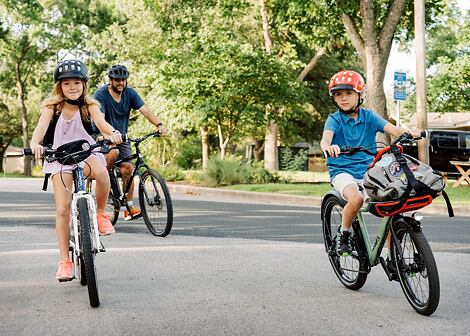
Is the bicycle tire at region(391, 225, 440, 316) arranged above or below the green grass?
above

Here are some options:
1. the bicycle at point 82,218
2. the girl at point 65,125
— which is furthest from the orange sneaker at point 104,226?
the girl at point 65,125

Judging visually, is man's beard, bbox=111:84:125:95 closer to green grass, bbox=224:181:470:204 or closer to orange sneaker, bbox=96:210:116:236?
orange sneaker, bbox=96:210:116:236

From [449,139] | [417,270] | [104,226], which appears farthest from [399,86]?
[417,270]

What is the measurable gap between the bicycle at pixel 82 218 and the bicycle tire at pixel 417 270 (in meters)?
2.08

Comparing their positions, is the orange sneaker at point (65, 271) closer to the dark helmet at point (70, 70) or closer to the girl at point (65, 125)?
the girl at point (65, 125)

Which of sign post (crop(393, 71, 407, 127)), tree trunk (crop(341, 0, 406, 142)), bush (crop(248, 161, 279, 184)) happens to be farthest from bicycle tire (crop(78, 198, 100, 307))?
bush (crop(248, 161, 279, 184))

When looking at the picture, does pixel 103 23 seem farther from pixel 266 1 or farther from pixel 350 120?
pixel 350 120

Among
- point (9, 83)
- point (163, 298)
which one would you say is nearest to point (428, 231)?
point (163, 298)

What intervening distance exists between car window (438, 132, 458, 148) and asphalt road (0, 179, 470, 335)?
17.0 m

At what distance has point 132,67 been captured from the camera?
3619 centimetres

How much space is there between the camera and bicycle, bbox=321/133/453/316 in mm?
4770

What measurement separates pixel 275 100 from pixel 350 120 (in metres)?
17.7

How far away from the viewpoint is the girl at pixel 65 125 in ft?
18.7

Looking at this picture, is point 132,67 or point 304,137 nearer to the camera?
point 132,67
